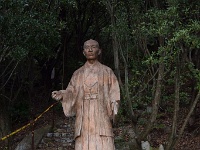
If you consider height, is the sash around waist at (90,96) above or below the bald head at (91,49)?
below

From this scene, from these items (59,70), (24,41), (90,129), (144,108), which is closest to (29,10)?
(24,41)

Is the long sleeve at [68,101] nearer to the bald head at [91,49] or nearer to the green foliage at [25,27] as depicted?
the bald head at [91,49]

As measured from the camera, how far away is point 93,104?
18.9 ft

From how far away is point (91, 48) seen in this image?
227 inches

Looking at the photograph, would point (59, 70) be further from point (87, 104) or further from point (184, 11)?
point (87, 104)

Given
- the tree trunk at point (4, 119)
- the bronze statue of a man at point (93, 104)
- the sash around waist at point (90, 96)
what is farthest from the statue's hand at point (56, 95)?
the tree trunk at point (4, 119)

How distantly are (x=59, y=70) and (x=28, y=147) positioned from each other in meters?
5.30

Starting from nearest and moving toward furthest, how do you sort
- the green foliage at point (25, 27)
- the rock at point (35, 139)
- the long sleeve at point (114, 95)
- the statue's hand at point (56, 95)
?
1. the statue's hand at point (56, 95)
2. the long sleeve at point (114, 95)
3. the green foliage at point (25, 27)
4. the rock at point (35, 139)

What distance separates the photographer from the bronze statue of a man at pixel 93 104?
5699 mm

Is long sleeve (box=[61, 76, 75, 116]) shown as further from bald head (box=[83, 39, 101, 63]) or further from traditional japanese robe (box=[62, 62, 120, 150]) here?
bald head (box=[83, 39, 101, 63])

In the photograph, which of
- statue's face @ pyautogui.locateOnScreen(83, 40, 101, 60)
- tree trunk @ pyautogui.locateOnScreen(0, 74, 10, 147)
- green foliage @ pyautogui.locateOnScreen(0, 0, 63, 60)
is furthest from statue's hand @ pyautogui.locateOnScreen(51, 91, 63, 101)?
tree trunk @ pyautogui.locateOnScreen(0, 74, 10, 147)

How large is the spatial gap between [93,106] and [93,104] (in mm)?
28

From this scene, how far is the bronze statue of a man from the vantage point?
18.7ft

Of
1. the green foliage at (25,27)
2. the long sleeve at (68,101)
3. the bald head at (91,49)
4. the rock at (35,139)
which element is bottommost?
the rock at (35,139)
